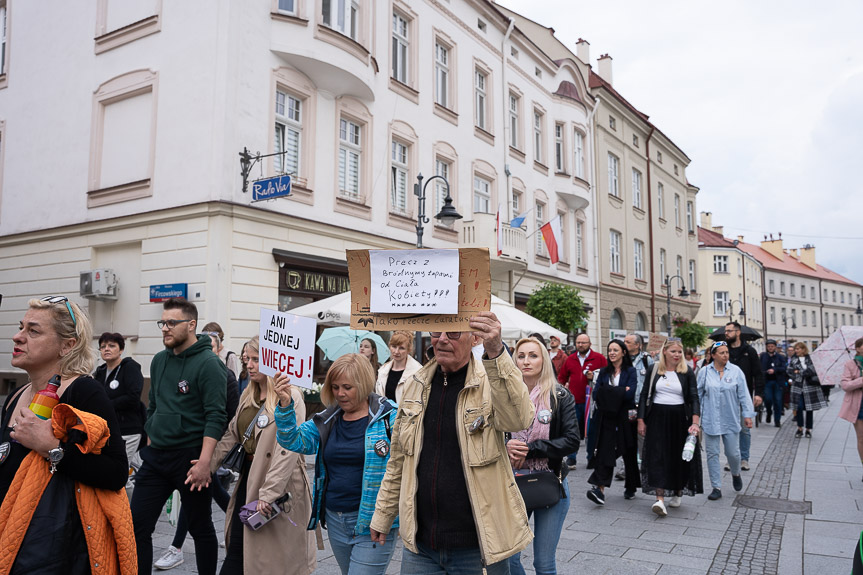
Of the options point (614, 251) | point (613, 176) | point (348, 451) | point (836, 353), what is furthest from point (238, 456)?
point (613, 176)

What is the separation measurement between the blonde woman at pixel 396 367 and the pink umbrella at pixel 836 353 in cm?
497

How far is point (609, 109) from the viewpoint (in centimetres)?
2994

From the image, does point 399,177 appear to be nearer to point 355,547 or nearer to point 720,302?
point 355,547

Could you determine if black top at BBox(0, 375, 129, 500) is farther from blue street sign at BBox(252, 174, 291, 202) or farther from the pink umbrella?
blue street sign at BBox(252, 174, 291, 202)

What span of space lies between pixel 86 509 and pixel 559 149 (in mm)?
24861

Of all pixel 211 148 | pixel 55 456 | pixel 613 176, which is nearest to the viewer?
pixel 55 456

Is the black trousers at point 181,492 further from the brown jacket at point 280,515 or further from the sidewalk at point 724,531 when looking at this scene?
the sidewalk at point 724,531

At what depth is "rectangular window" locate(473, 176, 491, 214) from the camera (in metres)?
20.1

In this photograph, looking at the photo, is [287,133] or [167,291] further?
[287,133]

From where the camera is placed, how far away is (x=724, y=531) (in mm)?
6355

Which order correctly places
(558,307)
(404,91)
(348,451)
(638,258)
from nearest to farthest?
(348,451)
(404,91)
(558,307)
(638,258)

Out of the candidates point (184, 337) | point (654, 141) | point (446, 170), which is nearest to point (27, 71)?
point (446, 170)

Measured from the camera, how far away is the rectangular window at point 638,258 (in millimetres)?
31734

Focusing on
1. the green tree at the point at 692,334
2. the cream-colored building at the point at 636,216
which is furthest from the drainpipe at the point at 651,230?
the green tree at the point at 692,334
